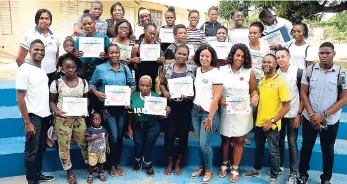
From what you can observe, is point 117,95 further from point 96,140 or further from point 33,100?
point 33,100

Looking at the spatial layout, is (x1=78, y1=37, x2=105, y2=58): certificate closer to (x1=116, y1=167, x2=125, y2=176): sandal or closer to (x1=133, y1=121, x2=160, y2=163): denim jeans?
(x1=133, y1=121, x2=160, y2=163): denim jeans

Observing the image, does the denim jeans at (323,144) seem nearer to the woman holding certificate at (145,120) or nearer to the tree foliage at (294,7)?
the woman holding certificate at (145,120)

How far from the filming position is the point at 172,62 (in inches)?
162

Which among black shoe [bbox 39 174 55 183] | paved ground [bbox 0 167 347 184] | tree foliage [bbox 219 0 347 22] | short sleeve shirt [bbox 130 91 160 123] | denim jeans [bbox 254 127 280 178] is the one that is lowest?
paved ground [bbox 0 167 347 184]

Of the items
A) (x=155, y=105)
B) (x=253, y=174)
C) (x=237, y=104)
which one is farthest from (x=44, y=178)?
(x=253, y=174)

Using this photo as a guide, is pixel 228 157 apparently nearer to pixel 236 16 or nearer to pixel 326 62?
pixel 326 62

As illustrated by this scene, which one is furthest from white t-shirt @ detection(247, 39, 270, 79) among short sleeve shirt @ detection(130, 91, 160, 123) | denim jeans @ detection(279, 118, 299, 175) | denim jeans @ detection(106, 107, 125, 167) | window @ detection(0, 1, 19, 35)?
window @ detection(0, 1, 19, 35)

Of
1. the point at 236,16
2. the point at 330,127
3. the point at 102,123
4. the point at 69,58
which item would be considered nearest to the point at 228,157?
the point at 330,127

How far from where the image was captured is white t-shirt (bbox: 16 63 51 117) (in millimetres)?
3395

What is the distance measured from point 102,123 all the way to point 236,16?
7.80 feet

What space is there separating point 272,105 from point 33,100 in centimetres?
256

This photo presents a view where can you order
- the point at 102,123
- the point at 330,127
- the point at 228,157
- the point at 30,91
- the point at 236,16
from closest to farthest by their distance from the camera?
the point at 30,91, the point at 330,127, the point at 102,123, the point at 228,157, the point at 236,16

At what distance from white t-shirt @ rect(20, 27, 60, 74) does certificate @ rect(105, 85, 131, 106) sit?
77 centimetres

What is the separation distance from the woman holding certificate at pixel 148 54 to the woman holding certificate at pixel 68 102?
73 centimetres
